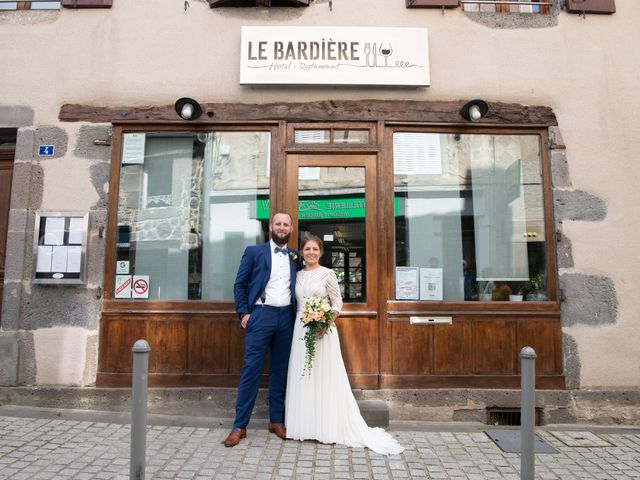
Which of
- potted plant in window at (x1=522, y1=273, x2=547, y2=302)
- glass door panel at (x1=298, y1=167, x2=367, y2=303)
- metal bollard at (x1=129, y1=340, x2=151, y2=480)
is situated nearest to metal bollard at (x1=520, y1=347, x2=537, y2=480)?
metal bollard at (x1=129, y1=340, x2=151, y2=480)

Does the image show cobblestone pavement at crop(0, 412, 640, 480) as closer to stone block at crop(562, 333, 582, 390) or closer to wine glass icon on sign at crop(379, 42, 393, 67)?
stone block at crop(562, 333, 582, 390)

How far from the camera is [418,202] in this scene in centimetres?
545

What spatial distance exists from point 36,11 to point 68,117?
4.47ft

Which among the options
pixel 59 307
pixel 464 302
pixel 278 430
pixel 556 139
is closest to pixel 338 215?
pixel 464 302

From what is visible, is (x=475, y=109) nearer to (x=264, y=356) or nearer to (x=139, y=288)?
(x=264, y=356)

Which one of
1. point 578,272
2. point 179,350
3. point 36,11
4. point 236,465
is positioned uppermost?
point 36,11

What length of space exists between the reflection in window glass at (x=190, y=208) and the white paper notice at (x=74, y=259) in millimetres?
390

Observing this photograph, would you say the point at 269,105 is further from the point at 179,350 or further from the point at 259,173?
the point at 179,350

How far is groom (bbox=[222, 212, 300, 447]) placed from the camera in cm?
429

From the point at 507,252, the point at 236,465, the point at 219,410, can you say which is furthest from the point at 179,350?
the point at 507,252

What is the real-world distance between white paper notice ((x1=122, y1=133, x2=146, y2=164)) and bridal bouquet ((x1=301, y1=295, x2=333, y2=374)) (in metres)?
2.74

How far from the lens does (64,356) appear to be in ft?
16.9

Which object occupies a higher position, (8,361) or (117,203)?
(117,203)

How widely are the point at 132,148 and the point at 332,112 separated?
7.57 feet
